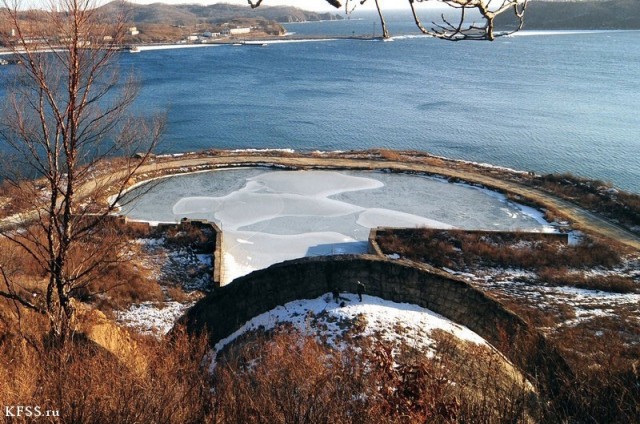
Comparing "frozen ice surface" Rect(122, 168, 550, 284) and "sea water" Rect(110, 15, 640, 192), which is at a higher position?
"sea water" Rect(110, 15, 640, 192)

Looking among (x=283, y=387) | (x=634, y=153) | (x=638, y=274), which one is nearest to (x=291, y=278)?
(x=283, y=387)

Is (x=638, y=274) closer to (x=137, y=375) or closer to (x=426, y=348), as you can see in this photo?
(x=426, y=348)

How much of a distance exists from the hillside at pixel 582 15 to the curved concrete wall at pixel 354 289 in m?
99.4

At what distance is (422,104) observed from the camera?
40.5 metres

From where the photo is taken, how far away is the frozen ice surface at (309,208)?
619 inches

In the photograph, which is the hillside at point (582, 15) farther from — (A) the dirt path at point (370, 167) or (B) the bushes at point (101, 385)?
(B) the bushes at point (101, 385)

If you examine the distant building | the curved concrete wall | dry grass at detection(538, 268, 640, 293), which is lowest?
dry grass at detection(538, 268, 640, 293)

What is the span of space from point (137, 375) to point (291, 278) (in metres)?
3.49

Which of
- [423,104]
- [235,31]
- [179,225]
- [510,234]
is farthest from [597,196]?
[235,31]

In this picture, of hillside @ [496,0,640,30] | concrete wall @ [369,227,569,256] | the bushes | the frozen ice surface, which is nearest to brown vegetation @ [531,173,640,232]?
the frozen ice surface

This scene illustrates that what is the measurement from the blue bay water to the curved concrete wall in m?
5.74

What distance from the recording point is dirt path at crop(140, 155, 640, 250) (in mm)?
18938

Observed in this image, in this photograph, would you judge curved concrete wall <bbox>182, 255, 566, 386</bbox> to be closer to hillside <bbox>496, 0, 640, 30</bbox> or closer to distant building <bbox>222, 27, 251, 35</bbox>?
→ hillside <bbox>496, 0, 640, 30</bbox>

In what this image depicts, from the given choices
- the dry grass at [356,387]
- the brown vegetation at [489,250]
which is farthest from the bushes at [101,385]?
the brown vegetation at [489,250]
